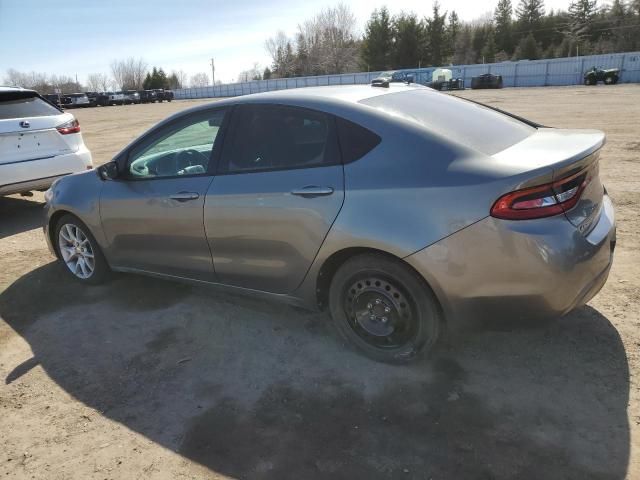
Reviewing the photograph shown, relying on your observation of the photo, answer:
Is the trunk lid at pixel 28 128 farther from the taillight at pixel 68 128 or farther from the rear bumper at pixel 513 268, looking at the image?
the rear bumper at pixel 513 268

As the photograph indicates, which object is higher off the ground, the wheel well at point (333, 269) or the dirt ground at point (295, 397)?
the wheel well at point (333, 269)

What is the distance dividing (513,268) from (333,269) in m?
1.09

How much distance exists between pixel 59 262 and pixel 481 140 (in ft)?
14.4

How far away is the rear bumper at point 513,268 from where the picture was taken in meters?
2.50

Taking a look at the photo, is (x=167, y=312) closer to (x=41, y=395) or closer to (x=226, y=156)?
(x=41, y=395)

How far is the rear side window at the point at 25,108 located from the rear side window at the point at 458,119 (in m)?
5.24

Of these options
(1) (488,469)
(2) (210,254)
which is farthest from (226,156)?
(1) (488,469)

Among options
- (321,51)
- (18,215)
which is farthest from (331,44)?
(18,215)

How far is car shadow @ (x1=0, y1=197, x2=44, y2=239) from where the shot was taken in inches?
262

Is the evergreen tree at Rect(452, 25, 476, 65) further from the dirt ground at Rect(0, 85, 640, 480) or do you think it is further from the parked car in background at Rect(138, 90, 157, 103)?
the dirt ground at Rect(0, 85, 640, 480)

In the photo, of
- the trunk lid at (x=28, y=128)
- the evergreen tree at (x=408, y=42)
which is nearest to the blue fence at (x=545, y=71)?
the evergreen tree at (x=408, y=42)

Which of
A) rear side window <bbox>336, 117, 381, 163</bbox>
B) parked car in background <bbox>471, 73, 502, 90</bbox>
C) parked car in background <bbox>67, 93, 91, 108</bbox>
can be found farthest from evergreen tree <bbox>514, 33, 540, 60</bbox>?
rear side window <bbox>336, 117, 381, 163</bbox>

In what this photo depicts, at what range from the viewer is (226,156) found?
3477 mm

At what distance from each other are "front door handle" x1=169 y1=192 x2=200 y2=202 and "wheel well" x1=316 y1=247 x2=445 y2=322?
108 cm
